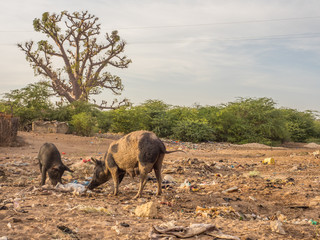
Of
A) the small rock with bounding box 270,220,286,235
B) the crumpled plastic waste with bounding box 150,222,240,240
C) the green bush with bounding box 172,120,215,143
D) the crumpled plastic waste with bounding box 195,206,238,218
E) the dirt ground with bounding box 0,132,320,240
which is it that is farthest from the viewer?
the green bush with bounding box 172,120,215,143

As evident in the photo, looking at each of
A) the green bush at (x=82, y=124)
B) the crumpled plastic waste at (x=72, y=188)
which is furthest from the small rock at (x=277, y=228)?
the green bush at (x=82, y=124)

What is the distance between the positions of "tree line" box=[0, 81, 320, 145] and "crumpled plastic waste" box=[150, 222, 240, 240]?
17.0 meters

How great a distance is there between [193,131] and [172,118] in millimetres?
3164

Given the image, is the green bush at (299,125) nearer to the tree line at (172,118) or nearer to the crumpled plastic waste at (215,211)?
the tree line at (172,118)

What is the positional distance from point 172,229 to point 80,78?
27748 mm

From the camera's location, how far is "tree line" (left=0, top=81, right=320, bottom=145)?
2122cm

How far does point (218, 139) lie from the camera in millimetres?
26359

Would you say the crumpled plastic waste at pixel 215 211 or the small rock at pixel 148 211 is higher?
the small rock at pixel 148 211

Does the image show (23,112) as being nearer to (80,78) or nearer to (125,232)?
(80,78)

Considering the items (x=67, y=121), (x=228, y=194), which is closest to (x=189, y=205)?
(x=228, y=194)

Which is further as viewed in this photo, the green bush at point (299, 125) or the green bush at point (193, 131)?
the green bush at point (299, 125)

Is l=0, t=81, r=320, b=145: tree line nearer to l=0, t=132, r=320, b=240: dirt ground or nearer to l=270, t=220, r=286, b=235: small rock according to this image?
l=0, t=132, r=320, b=240: dirt ground

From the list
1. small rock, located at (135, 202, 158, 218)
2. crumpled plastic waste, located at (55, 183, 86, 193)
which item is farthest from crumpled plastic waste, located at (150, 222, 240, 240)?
crumpled plastic waste, located at (55, 183, 86, 193)

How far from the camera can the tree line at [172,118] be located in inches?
835
